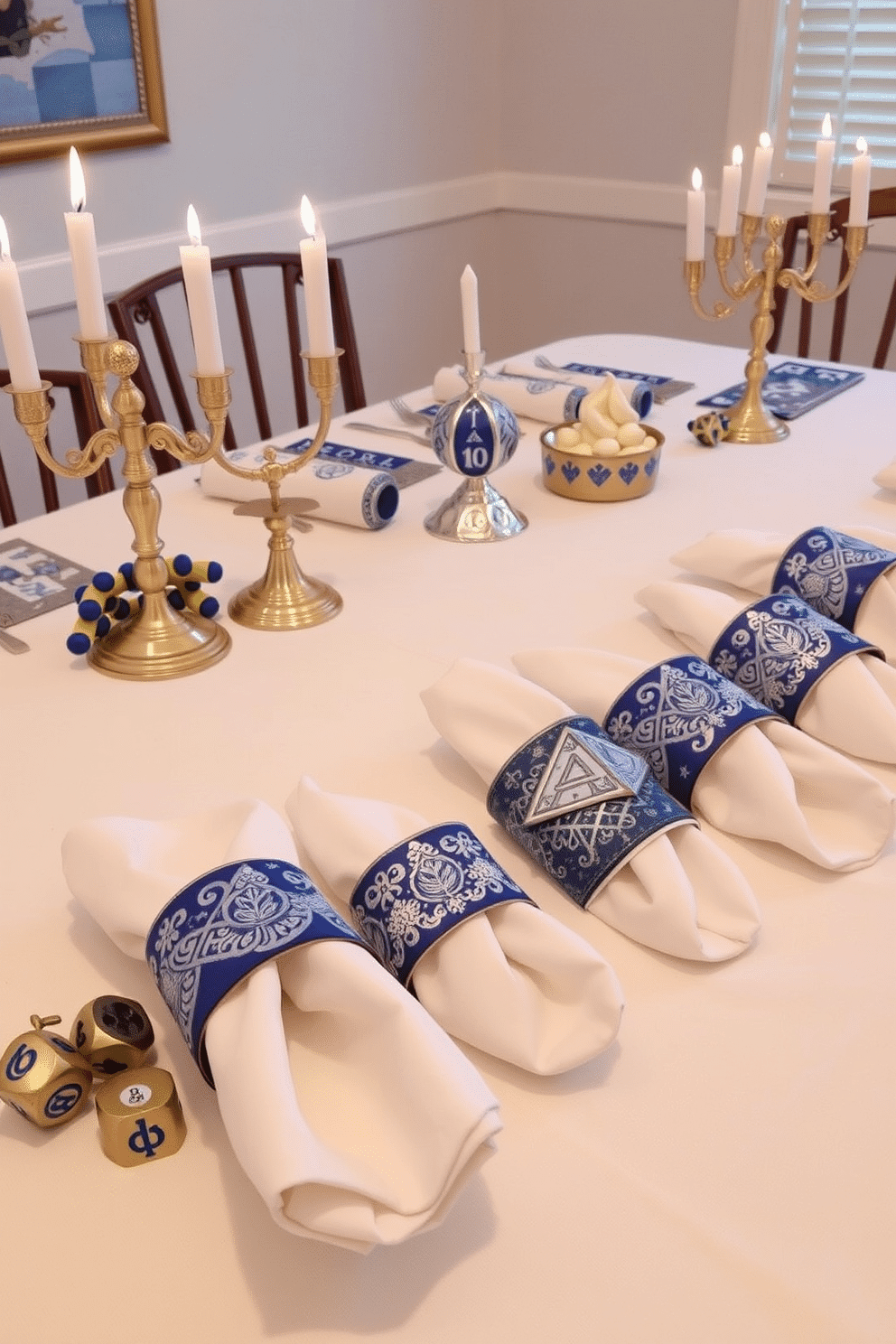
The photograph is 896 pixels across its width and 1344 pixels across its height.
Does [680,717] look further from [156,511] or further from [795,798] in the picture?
[156,511]

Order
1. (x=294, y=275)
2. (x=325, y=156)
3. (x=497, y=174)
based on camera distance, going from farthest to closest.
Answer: (x=497, y=174), (x=325, y=156), (x=294, y=275)

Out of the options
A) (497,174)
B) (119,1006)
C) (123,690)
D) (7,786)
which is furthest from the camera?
(497,174)

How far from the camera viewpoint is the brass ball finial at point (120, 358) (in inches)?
37.8

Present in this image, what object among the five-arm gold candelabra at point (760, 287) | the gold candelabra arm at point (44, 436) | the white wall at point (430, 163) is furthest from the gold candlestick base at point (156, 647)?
the white wall at point (430, 163)

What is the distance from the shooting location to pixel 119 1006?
Result: 60 cm

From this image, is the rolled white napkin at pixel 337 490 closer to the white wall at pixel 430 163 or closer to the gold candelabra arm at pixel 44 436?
the gold candelabra arm at pixel 44 436

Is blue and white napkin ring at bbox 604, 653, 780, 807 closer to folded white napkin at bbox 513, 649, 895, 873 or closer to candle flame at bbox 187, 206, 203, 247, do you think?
folded white napkin at bbox 513, 649, 895, 873

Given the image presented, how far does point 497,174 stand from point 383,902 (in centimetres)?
A: 290

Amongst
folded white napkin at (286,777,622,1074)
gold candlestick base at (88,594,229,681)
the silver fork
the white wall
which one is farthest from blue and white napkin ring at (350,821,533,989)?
the white wall

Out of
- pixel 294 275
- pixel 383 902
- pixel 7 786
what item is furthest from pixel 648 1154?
pixel 294 275

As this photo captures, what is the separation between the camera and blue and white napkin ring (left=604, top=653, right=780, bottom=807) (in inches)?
30.4

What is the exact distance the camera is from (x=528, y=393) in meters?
1.56

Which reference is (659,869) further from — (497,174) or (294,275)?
(497,174)

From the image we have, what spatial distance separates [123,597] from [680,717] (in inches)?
21.9
